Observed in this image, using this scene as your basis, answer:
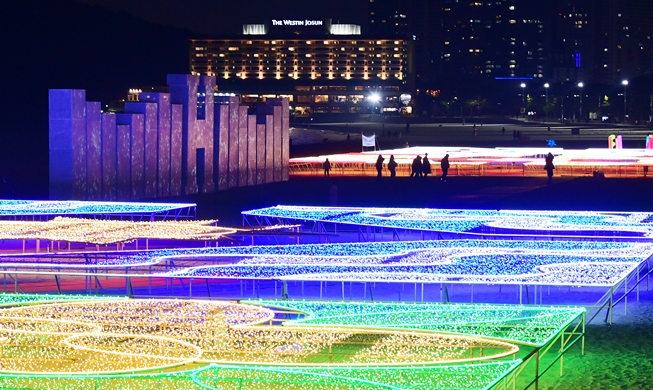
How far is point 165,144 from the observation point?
34.6m

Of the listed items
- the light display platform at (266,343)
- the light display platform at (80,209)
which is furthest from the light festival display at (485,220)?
the light display platform at (266,343)

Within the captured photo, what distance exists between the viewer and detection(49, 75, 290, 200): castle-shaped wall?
30.6 m

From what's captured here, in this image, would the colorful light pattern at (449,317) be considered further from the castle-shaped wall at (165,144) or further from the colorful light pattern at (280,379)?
the castle-shaped wall at (165,144)

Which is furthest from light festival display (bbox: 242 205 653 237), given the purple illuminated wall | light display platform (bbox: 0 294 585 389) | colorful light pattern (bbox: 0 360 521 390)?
colorful light pattern (bbox: 0 360 521 390)

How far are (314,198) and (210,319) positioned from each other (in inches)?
875

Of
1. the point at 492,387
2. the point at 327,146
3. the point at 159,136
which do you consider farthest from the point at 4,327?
the point at 327,146

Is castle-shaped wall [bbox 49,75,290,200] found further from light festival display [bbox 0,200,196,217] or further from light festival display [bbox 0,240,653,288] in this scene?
light festival display [bbox 0,240,653,288]

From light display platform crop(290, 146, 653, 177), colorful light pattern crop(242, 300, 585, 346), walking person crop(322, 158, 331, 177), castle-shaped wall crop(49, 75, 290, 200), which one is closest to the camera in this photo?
colorful light pattern crop(242, 300, 585, 346)

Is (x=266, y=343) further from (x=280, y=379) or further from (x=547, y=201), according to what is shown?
(x=547, y=201)

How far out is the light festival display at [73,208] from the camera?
24797mm

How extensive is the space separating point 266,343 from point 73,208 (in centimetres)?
1542

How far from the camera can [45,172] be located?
153 feet

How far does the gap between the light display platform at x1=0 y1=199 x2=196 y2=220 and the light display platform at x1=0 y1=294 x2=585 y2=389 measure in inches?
424

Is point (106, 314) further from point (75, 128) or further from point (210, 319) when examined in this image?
point (75, 128)
